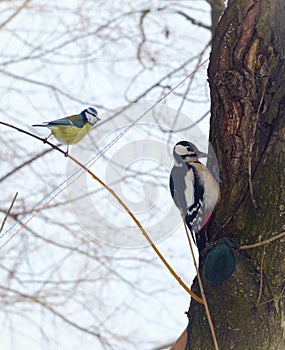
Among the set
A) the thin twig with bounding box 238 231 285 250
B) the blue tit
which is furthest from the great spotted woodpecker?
the blue tit

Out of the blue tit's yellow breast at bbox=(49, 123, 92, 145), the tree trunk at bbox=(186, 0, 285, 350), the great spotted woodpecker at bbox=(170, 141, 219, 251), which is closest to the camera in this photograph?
the tree trunk at bbox=(186, 0, 285, 350)

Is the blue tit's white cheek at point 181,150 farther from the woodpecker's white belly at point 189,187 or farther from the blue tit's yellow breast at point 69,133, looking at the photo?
the blue tit's yellow breast at point 69,133

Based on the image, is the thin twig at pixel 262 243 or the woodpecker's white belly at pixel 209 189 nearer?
the thin twig at pixel 262 243

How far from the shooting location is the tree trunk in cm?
122

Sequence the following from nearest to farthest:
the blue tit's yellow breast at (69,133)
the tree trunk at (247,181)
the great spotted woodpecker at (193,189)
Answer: the tree trunk at (247,181) → the great spotted woodpecker at (193,189) → the blue tit's yellow breast at (69,133)

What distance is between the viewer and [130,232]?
1.53 metres

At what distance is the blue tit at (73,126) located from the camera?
156cm

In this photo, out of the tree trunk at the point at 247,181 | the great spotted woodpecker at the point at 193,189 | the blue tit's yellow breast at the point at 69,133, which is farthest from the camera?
the blue tit's yellow breast at the point at 69,133

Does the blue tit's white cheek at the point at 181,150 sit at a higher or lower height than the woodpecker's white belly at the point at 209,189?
higher

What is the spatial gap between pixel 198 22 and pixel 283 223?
214 cm

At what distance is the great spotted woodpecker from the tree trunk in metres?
0.02

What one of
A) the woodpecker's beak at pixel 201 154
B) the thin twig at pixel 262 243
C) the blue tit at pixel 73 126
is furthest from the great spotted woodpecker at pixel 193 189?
the blue tit at pixel 73 126

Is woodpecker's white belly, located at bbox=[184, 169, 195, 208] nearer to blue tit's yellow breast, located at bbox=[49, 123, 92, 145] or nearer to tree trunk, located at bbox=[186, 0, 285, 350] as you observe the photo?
tree trunk, located at bbox=[186, 0, 285, 350]

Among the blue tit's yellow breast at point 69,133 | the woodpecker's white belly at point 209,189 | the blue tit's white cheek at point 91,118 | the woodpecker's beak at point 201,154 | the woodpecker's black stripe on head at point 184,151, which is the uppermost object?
the blue tit's white cheek at point 91,118
